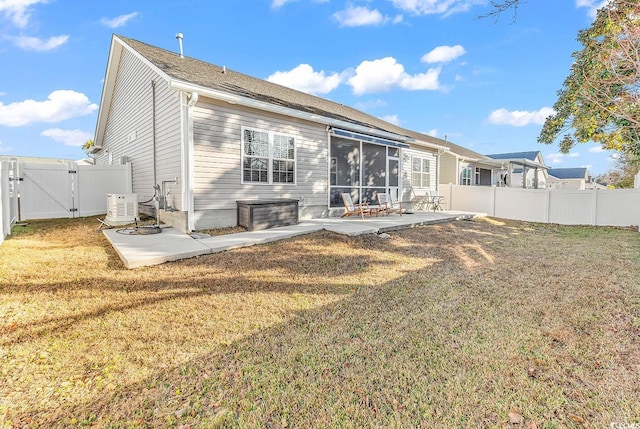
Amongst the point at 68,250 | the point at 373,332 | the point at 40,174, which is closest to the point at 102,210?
the point at 40,174

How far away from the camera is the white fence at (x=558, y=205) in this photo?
10.9m

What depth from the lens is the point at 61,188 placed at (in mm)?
9516

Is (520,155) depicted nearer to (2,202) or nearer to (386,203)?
(386,203)

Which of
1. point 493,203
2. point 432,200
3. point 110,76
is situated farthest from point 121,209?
point 493,203

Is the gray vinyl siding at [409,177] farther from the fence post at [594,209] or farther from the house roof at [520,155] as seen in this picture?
the house roof at [520,155]

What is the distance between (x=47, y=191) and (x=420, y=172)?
45.5 feet

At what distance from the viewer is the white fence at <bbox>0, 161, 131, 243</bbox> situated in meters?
8.88

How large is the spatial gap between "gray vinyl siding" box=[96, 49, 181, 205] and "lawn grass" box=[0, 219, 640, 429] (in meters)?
3.27

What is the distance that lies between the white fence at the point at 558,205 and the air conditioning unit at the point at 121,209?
13707 millimetres

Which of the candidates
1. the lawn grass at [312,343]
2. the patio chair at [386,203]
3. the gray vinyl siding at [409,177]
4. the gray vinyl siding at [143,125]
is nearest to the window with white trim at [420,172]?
the gray vinyl siding at [409,177]

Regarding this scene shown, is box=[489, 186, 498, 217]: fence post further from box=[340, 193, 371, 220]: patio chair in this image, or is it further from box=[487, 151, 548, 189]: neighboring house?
box=[487, 151, 548, 189]: neighboring house

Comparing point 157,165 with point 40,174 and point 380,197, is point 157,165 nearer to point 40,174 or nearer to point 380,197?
point 40,174

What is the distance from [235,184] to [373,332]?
5.74m

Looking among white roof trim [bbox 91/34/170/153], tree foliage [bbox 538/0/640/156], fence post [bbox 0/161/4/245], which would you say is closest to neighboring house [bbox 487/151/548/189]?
tree foliage [bbox 538/0/640/156]
